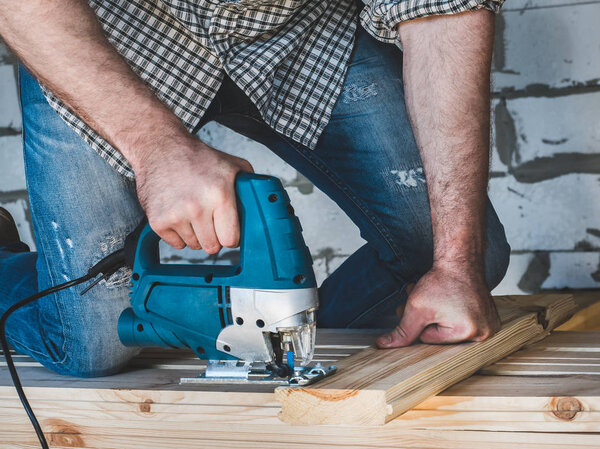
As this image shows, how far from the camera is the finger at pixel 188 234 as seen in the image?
45.9 inches

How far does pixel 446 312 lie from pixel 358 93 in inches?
26.5

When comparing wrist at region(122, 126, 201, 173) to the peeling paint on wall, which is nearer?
wrist at region(122, 126, 201, 173)

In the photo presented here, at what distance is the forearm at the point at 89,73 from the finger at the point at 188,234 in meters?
0.15

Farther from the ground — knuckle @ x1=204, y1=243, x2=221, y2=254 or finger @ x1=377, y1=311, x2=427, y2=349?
knuckle @ x1=204, y1=243, x2=221, y2=254

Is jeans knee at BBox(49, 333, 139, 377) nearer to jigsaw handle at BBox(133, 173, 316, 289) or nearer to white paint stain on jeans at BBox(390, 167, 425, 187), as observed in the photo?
jigsaw handle at BBox(133, 173, 316, 289)

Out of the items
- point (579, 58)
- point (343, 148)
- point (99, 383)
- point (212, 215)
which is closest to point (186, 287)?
point (212, 215)

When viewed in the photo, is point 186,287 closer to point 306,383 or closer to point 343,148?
point 306,383

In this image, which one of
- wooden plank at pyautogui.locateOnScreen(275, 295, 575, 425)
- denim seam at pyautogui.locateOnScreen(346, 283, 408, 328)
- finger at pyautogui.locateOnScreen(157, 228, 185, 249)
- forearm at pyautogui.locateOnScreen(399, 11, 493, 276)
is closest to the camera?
wooden plank at pyautogui.locateOnScreen(275, 295, 575, 425)

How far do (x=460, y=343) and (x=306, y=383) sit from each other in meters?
0.34

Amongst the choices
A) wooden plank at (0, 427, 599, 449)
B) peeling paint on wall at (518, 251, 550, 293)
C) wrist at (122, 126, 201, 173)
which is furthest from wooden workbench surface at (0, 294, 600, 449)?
peeling paint on wall at (518, 251, 550, 293)

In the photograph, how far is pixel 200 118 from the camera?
1.72 metres

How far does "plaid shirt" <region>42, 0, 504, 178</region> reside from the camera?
5.20 ft

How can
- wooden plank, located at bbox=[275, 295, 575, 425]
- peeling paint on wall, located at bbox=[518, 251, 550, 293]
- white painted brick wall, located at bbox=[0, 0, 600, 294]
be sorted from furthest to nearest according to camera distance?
peeling paint on wall, located at bbox=[518, 251, 550, 293] → white painted brick wall, located at bbox=[0, 0, 600, 294] → wooden plank, located at bbox=[275, 295, 575, 425]

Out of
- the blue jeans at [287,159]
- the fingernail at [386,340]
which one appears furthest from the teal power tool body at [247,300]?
the blue jeans at [287,159]
